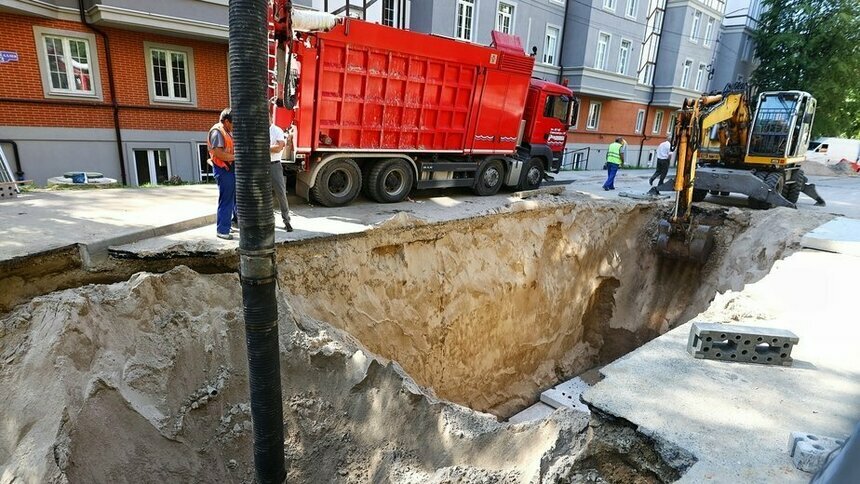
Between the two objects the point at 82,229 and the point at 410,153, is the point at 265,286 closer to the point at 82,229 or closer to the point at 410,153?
the point at 82,229

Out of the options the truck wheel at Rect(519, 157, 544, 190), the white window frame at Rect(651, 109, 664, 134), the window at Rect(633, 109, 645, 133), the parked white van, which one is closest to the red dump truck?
the truck wheel at Rect(519, 157, 544, 190)

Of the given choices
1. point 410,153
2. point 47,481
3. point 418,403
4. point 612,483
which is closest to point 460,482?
point 418,403

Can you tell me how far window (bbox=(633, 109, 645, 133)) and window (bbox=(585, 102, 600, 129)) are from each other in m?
3.44

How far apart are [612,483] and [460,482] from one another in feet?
3.72

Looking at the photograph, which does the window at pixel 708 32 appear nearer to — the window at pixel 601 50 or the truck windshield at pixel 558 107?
the window at pixel 601 50

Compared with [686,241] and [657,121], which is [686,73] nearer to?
[657,121]

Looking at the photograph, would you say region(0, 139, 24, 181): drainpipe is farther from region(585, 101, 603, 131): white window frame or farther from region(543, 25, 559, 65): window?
region(585, 101, 603, 131): white window frame

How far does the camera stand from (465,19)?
15.6 metres

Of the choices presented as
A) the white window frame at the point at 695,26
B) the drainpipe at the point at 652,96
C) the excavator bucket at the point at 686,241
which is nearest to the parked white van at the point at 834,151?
the white window frame at the point at 695,26

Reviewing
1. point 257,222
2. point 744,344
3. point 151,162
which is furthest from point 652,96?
point 257,222

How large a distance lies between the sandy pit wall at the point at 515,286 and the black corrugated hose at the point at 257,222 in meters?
2.80

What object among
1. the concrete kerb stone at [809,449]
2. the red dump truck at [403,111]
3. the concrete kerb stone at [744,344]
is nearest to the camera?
the concrete kerb stone at [809,449]

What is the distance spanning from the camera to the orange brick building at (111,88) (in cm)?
1002

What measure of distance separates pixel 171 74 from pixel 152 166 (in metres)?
2.44
